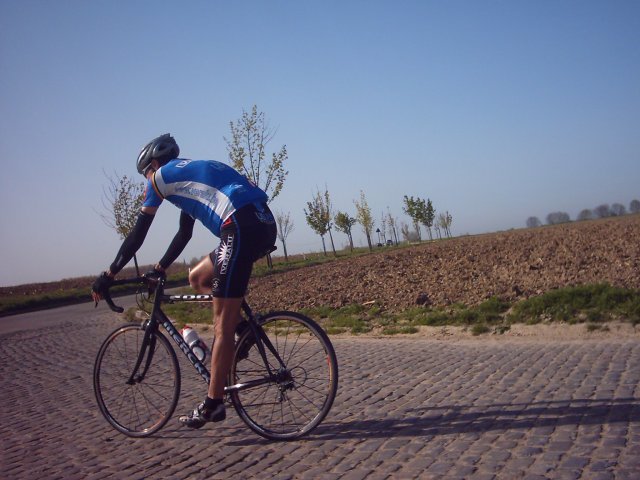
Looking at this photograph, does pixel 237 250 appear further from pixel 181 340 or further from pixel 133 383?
pixel 133 383

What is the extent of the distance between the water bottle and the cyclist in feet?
1.07

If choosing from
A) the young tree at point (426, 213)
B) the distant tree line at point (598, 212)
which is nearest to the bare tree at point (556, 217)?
the distant tree line at point (598, 212)

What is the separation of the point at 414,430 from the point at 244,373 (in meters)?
1.32

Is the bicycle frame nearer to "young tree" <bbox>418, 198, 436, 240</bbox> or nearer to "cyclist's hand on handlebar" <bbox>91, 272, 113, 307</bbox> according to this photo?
"cyclist's hand on handlebar" <bbox>91, 272, 113, 307</bbox>

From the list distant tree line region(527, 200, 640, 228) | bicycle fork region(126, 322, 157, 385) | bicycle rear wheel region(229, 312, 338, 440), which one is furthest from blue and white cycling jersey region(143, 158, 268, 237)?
distant tree line region(527, 200, 640, 228)

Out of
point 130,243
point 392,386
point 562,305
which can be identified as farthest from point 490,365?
point 130,243

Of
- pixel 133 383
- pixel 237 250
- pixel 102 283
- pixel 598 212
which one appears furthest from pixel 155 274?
pixel 598 212

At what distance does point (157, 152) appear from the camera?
4.76 m

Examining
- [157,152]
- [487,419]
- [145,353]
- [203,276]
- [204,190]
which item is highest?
[157,152]

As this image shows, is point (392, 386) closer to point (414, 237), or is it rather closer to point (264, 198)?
point (264, 198)

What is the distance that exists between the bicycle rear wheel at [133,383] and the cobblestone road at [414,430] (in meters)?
0.16

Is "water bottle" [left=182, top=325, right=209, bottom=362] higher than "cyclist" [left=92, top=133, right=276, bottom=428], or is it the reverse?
"cyclist" [left=92, top=133, right=276, bottom=428]

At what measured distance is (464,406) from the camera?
4.96 m

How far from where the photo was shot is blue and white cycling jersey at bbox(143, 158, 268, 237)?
170 inches
